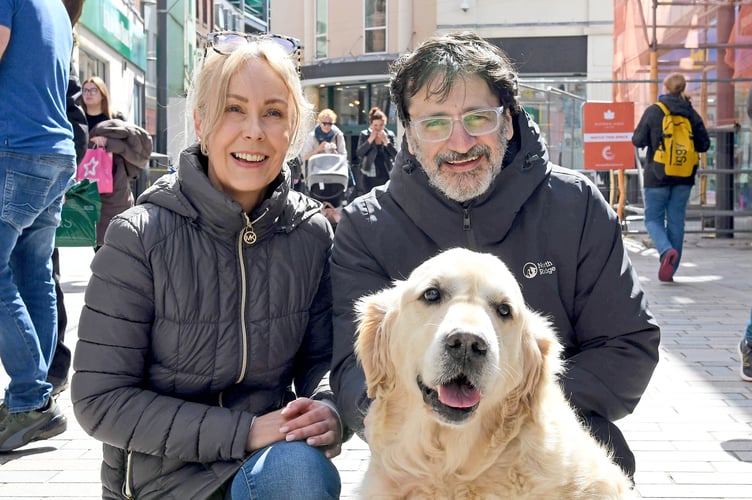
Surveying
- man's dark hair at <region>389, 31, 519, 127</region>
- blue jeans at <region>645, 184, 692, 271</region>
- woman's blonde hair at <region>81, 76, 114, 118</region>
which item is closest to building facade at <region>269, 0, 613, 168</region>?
blue jeans at <region>645, 184, 692, 271</region>

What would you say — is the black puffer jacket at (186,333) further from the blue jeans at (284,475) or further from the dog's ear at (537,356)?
the dog's ear at (537,356)

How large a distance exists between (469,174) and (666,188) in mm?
7676

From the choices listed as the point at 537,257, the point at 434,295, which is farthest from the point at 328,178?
the point at 434,295

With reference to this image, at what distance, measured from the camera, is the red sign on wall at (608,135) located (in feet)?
44.4

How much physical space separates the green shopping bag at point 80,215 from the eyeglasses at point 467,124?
4.73 metres

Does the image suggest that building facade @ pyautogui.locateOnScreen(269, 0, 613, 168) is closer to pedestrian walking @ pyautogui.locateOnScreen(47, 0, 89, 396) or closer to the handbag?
the handbag

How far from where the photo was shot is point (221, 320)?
105 inches

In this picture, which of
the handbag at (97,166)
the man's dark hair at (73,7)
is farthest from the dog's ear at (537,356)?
the handbag at (97,166)

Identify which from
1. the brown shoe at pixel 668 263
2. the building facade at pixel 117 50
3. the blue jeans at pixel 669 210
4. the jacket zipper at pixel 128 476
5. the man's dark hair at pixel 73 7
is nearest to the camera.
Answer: the jacket zipper at pixel 128 476

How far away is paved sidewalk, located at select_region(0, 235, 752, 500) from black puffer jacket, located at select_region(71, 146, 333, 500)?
48 cm

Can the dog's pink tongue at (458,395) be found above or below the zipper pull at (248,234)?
below

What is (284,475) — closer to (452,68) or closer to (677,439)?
(452,68)

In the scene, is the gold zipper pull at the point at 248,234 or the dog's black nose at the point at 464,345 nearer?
the dog's black nose at the point at 464,345

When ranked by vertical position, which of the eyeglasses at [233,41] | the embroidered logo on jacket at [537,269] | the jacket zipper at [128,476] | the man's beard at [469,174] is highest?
the eyeglasses at [233,41]
